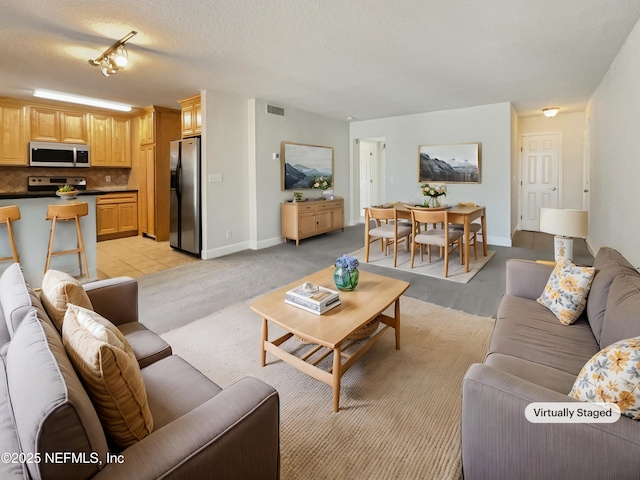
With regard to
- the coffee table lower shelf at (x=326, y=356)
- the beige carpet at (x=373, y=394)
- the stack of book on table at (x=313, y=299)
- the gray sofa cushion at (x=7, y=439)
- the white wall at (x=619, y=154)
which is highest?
the white wall at (x=619, y=154)

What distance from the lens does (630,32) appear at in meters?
2.97

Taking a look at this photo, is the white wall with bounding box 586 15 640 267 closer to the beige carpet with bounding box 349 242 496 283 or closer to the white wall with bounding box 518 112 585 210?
the beige carpet with bounding box 349 242 496 283

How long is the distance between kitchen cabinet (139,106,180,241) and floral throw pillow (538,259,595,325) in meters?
6.18

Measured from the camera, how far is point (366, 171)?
9.15 m

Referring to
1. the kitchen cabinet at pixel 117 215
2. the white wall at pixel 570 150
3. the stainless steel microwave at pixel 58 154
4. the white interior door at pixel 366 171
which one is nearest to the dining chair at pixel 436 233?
the white wall at pixel 570 150

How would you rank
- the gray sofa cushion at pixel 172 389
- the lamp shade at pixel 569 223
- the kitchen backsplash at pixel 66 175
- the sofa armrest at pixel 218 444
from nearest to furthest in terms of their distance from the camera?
1. the sofa armrest at pixel 218 444
2. the gray sofa cushion at pixel 172 389
3. the lamp shade at pixel 569 223
4. the kitchen backsplash at pixel 66 175

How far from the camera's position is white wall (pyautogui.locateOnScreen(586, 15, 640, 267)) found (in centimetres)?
288

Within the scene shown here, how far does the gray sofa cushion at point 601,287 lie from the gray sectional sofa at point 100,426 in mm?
1632

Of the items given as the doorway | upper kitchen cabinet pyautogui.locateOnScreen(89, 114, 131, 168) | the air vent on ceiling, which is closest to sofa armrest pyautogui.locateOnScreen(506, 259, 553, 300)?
the air vent on ceiling

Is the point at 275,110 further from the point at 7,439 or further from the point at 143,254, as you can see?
the point at 7,439

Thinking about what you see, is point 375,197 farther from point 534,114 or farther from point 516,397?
point 516,397

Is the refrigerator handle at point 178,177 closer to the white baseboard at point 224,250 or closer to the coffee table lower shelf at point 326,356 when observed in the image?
the white baseboard at point 224,250

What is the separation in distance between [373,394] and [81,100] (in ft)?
20.7

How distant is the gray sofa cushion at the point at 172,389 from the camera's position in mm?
1162
